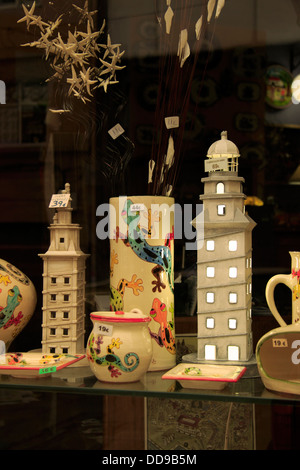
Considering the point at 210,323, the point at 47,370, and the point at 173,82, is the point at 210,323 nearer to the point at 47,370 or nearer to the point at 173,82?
the point at 47,370

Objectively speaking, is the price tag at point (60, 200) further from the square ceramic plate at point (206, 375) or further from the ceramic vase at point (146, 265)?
the square ceramic plate at point (206, 375)

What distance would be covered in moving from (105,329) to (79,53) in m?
0.74

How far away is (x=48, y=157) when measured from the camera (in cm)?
165

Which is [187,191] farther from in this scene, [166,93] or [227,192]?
[227,192]

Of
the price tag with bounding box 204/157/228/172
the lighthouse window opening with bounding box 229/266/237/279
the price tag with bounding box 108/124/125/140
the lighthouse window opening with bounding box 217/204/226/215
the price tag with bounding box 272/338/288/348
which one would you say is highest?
the price tag with bounding box 108/124/125/140

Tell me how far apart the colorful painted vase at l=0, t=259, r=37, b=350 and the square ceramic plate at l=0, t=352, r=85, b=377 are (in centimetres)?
6

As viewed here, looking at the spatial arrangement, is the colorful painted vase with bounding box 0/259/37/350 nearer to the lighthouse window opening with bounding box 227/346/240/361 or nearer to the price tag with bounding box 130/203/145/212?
the price tag with bounding box 130/203/145/212

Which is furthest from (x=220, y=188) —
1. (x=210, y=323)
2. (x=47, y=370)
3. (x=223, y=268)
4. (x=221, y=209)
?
(x=47, y=370)

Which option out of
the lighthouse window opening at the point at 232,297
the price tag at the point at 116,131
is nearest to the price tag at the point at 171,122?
the price tag at the point at 116,131

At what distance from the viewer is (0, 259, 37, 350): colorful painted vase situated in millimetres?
1347

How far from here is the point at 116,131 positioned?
5.08ft

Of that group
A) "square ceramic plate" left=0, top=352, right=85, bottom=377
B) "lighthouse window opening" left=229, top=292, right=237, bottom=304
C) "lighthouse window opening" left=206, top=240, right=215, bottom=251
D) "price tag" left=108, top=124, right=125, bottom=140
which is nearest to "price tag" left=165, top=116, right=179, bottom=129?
"price tag" left=108, top=124, right=125, bottom=140
